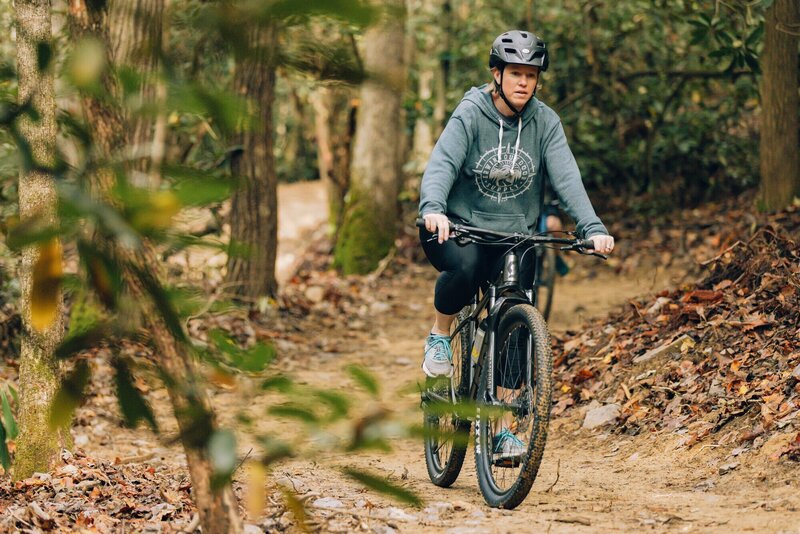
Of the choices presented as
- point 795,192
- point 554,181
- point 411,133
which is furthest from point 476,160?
point 411,133

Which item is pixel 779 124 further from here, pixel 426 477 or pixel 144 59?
pixel 144 59

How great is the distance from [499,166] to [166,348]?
271 centimetres

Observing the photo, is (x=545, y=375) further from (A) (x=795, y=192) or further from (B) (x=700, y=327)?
(A) (x=795, y=192)

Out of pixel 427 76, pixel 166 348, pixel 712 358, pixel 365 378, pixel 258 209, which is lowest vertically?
pixel 712 358

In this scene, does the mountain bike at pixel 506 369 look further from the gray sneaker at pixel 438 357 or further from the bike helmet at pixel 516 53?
the bike helmet at pixel 516 53

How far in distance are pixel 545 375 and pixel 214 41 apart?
110 inches

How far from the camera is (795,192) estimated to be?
9.29 metres

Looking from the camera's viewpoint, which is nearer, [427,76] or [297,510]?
[297,510]

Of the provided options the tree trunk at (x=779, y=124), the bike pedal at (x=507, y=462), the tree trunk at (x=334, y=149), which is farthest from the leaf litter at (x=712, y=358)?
the tree trunk at (x=334, y=149)

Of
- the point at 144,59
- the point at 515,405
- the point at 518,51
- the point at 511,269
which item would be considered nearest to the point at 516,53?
the point at 518,51

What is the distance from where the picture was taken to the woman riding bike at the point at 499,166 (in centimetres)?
489

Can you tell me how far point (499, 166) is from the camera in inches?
195

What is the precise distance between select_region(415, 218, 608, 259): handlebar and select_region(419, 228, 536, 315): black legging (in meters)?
0.14

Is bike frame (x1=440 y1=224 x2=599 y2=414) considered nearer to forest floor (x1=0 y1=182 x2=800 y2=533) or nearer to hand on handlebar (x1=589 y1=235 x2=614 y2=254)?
hand on handlebar (x1=589 y1=235 x2=614 y2=254)
